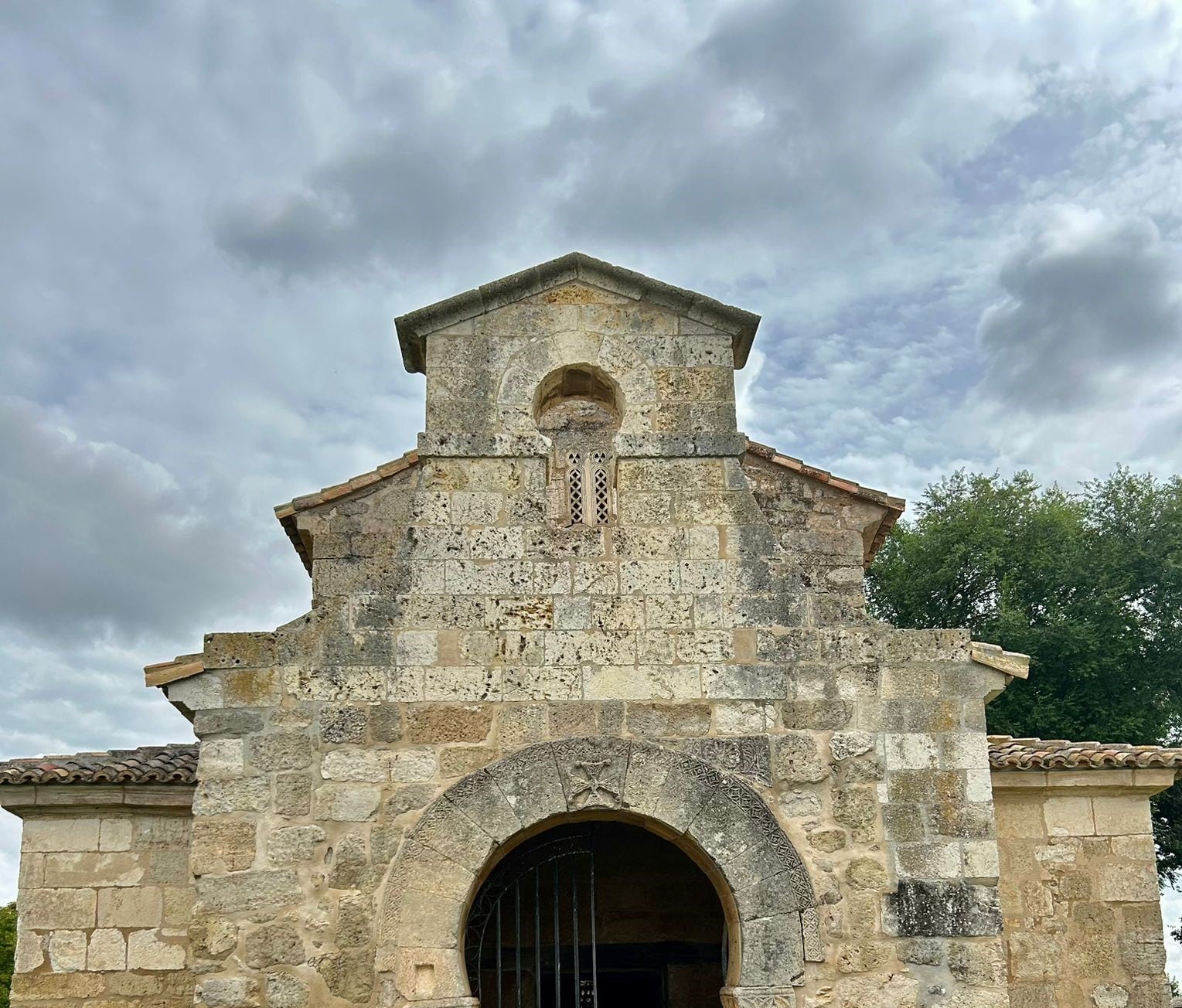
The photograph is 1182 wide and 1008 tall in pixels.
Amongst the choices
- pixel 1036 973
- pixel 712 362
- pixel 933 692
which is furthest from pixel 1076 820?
pixel 712 362

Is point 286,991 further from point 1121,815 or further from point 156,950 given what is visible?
point 1121,815

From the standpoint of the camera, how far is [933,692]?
787 centimetres

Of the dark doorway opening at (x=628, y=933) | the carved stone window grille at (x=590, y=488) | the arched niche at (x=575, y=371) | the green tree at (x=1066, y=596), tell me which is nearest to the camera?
the carved stone window grille at (x=590, y=488)

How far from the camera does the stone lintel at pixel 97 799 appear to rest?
880 cm

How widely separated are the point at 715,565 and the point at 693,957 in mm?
4298

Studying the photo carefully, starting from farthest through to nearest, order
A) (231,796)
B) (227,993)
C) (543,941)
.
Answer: (543,941)
(231,796)
(227,993)

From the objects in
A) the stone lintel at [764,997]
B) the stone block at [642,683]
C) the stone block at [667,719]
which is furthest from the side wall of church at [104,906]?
the stone lintel at [764,997]

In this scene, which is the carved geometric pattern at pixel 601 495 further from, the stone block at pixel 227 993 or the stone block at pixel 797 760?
the stone block at pixel 227 993

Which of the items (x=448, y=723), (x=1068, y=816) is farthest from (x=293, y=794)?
(x=1068, y=816)

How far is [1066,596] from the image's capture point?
2094 cm

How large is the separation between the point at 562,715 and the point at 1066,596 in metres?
15.5

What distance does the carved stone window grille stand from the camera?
8297mm

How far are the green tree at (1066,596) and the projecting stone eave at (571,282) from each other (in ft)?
41.1

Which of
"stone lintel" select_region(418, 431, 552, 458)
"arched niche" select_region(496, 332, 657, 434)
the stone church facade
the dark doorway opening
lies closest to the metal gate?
the dark doorway opening
